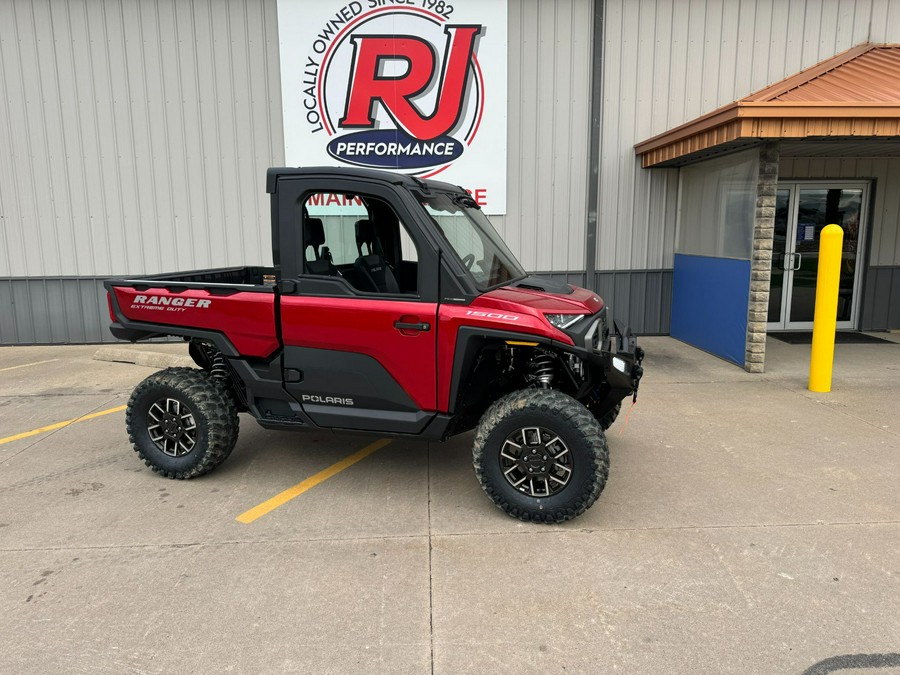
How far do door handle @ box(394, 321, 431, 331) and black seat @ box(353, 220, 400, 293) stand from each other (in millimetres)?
329

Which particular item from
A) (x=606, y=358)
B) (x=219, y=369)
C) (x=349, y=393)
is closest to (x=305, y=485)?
(x=349, y=393)

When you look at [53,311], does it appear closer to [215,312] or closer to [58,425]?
[58,425]

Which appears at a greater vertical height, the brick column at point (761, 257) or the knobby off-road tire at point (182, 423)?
the brick column at point (761, 257)

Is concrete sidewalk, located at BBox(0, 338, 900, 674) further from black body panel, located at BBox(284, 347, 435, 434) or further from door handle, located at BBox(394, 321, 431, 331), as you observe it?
door handle, located at BBox(394, 321, 431, 331)

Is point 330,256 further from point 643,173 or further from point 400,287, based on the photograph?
point 643,173

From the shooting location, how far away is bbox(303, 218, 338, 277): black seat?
13.1 ft

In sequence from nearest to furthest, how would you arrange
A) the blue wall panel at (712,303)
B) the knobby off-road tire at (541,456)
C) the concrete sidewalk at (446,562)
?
the concrete sidewalk at (446,562) < the knobby off-road tire at (541,456) < the blue wall panel at (712,303)

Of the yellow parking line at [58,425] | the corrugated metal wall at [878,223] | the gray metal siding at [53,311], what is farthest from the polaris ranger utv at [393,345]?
the corrugated metal wall at [878,223]

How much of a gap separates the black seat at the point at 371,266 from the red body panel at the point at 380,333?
0.76ft

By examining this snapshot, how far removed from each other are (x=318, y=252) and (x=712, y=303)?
6.47m

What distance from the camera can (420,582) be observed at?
3.17m

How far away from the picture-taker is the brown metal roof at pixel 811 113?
648 centimetres

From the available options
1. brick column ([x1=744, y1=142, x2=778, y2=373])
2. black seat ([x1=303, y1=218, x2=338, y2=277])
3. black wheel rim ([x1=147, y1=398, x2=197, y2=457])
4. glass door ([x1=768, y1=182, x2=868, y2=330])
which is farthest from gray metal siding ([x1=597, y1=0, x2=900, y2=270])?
black wheel rim ([x1=147, y1=398, x2=197, y2=457])

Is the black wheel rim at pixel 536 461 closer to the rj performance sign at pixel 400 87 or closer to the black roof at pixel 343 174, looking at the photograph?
the black roof at pixel 343 174
